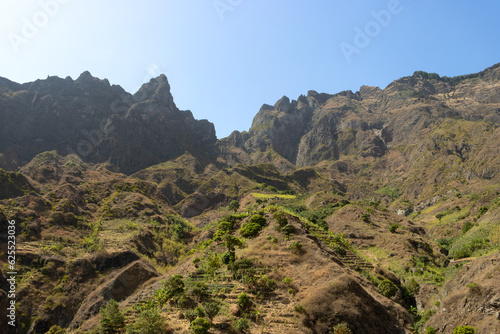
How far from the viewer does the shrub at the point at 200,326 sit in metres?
22.9

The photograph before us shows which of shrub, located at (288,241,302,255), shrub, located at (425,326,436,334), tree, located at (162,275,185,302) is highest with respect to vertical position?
tree, located at (162,275,185,302)

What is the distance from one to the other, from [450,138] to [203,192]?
152 metres

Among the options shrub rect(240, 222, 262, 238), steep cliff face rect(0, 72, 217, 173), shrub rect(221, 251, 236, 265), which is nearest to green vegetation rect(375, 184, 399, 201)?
shrub rect(240, 222, 262, 238)

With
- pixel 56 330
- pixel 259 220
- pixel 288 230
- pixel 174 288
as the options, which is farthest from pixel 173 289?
pixel 56 330

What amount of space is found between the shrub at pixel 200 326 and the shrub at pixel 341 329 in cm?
1050

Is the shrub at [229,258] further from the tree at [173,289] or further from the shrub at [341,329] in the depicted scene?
the shrub at [341,329]

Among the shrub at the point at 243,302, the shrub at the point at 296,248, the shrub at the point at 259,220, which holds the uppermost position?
the shrub at the point at 259,220

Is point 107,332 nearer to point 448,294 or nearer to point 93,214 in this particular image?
point 448,294

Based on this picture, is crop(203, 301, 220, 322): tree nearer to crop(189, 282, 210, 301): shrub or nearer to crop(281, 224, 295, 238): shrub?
crop(189, 282, 210, 301): shrub

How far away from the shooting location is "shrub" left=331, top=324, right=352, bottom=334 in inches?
939

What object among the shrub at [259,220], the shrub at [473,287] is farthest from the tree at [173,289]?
the shrub at [473,287]

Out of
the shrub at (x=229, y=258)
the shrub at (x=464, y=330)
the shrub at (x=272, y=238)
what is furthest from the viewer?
the shrub at (x=272, y=238)

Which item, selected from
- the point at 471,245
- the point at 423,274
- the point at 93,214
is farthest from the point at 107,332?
the point at 93,214

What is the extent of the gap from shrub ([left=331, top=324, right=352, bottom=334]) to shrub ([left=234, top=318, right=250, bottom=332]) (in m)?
7.28
